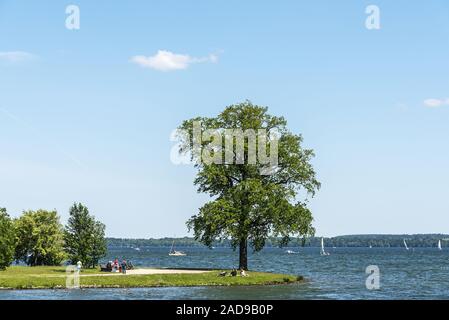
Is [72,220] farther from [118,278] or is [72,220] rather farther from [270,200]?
[270,200]

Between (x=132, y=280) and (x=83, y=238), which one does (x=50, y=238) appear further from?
(x=132, y=280)

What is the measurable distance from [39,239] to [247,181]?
2786 cm

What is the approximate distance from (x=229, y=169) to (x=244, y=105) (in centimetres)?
663

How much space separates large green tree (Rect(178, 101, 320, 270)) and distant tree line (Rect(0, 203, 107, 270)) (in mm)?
10077

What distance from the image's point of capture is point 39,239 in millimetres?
81562

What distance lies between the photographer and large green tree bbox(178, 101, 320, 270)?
68312mm

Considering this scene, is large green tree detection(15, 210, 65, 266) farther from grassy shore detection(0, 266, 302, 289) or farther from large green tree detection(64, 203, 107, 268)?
grassy shore detection(0, 266, 302, 289)

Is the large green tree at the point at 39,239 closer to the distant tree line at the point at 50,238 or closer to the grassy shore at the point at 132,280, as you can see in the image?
the distant tree line at the point at 50,238

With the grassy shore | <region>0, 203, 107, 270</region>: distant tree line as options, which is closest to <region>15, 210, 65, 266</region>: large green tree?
<region>0, 203, 107, 270</region>: distant tree line

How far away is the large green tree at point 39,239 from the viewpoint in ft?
269

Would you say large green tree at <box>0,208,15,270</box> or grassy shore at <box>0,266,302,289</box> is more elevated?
large green tree at <box>0,208,15,270</box>

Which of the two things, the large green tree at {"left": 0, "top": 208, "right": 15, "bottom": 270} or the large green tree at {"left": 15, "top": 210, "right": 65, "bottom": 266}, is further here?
the large green tree at {"left": 15, "top": 210, "right": 65, "bottom": 266}

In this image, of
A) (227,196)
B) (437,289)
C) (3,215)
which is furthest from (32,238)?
(437,289)

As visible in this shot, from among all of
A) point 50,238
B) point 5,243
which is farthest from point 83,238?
point 50,238
